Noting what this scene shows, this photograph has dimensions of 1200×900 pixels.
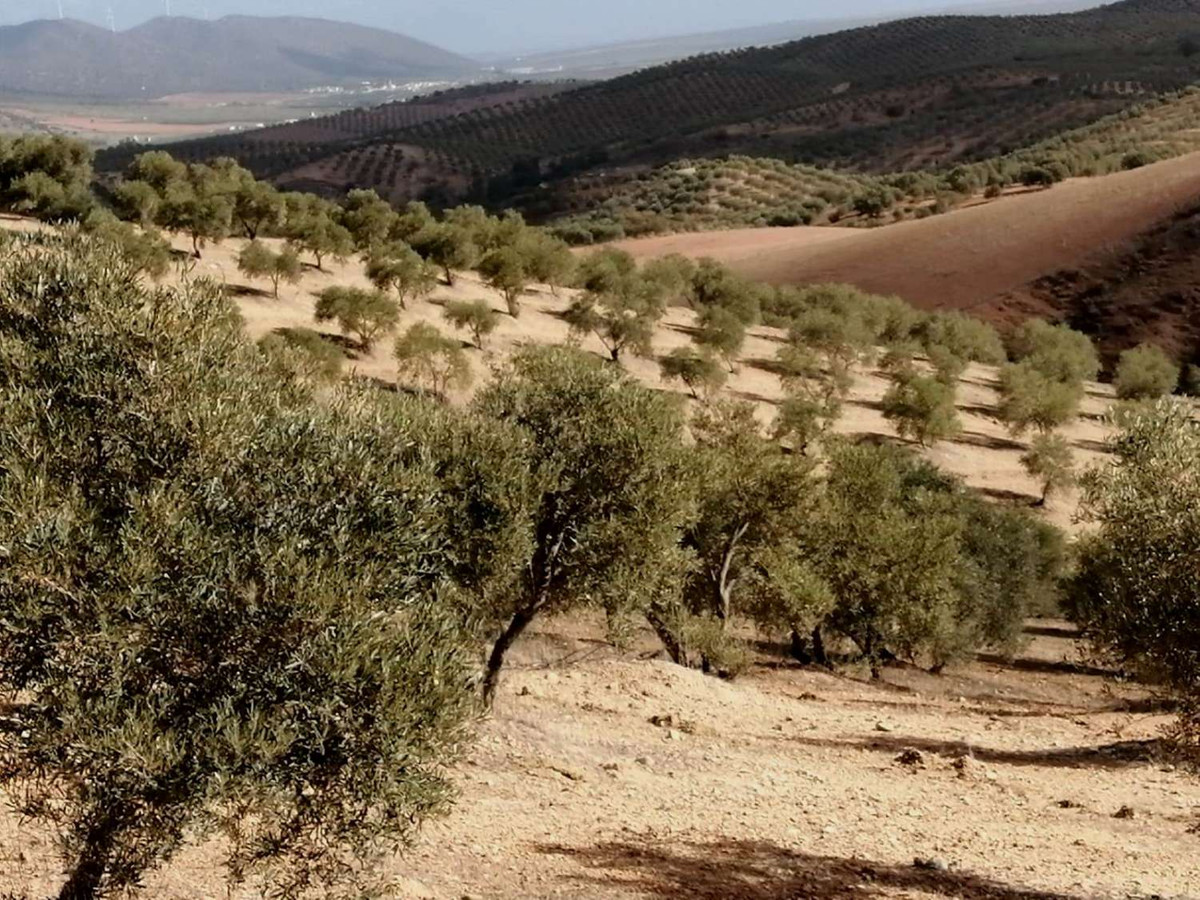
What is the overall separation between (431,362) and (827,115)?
12926 cm

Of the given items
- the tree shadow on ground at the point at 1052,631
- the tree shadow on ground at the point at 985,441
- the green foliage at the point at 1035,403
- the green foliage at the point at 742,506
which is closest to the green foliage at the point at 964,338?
the green foliage at the point at 1035,403

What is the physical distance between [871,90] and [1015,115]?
29522 millimetres

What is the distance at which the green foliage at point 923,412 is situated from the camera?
49656mm

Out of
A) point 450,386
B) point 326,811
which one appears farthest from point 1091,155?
point 326,811

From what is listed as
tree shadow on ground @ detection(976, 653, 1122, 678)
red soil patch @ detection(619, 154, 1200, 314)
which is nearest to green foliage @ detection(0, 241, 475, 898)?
tree shadow on ground @ detection(976, 653, 1122, 678)

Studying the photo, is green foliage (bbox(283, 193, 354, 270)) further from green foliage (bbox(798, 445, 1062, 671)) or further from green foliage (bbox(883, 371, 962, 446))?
green foliage (bbox(798, 445, 1062, 671))

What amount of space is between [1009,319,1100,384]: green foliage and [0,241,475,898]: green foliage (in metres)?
59.6

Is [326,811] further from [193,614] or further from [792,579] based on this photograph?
[792,579]

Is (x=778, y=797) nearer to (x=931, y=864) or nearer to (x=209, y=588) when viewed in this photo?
(x=931, y=864)

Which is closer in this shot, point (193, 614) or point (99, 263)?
point (193, 614)

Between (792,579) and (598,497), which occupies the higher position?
(598,497)

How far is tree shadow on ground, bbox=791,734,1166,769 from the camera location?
19.5 m

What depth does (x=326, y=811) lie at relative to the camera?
→ 28.5 feet

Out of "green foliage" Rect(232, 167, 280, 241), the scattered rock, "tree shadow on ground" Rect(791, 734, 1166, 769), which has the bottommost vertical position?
"tree shadow on ground" Rect(791, 734, 1166, 769)
